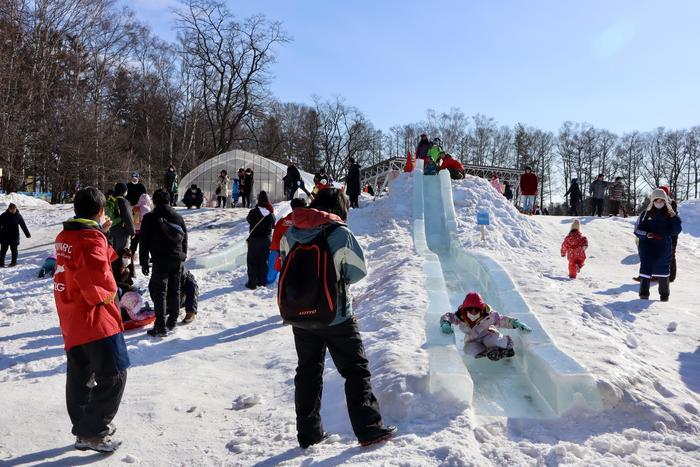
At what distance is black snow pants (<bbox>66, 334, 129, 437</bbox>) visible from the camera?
3461 mm

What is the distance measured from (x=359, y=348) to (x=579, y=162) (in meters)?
59.3

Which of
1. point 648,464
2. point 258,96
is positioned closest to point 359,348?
point 648,464

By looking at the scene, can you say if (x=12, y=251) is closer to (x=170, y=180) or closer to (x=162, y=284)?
(x=162, y=284)

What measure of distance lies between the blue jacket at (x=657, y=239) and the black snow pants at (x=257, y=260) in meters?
5.96

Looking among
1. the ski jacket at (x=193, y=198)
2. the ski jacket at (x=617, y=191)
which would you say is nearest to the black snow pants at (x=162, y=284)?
the ski jacket at (x=193, y=198)

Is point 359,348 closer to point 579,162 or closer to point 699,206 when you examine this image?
point 699,206

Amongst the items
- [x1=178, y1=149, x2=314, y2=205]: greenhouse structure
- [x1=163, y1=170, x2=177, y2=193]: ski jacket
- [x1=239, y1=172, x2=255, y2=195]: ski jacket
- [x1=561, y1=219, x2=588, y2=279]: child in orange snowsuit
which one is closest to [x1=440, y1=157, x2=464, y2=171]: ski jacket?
[x1=561, y1=219, x2=588, y2=279]: child in orange snowsuit

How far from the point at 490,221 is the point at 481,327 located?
360 inches

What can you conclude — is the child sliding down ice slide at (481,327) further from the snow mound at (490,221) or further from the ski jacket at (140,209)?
the ski jacket at (140,209)

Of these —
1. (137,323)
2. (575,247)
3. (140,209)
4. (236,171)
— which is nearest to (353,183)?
(140,209)

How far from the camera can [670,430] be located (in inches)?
152

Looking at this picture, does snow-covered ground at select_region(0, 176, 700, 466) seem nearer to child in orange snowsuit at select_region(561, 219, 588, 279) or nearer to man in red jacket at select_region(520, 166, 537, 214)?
child in orange snowsuit at select_region(561, 219, 588, 279)

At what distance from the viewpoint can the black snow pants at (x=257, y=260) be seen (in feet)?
30.1

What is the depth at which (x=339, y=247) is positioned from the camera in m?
3.40
